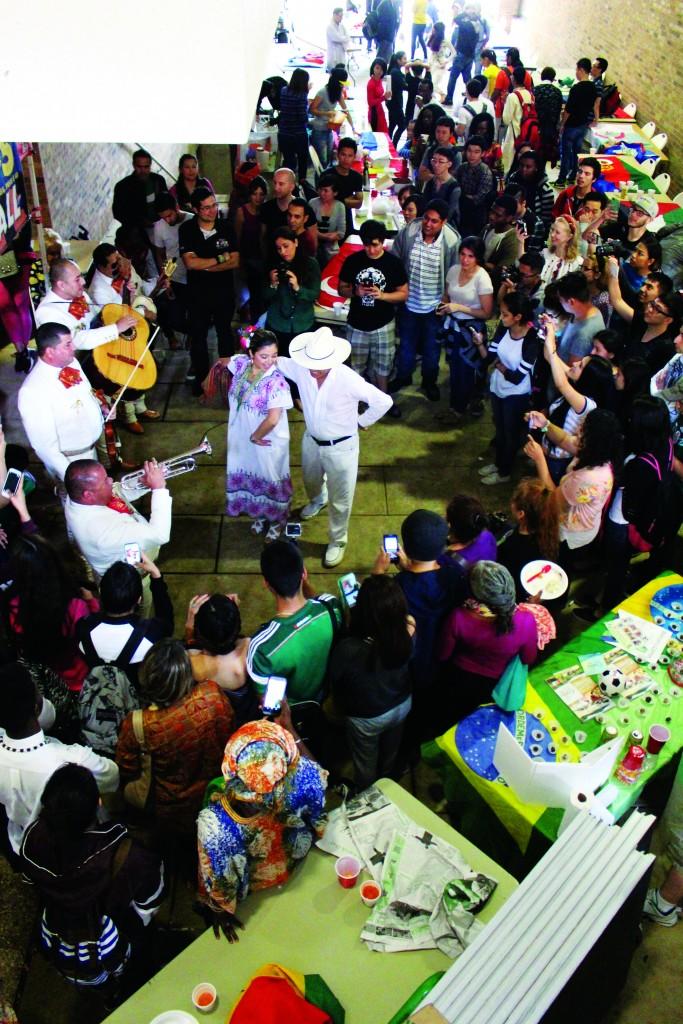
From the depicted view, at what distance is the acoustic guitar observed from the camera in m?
5.80

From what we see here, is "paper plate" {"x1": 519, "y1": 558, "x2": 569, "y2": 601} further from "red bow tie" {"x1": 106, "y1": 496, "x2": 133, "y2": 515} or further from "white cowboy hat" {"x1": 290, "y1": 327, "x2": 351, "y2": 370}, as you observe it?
"red bow tie" {"x1": 106, "y1": 496, "x2": 133, "y2": 515}

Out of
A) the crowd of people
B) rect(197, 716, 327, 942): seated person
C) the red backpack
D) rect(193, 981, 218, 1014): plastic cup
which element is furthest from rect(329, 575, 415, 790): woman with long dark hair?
the red backpack

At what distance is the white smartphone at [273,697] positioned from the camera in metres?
2.94

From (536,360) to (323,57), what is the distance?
1332 cm

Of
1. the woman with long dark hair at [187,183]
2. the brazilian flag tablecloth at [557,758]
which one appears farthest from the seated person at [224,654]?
the woman with long dark hair at [187,183]

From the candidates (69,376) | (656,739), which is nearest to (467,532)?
(656,739)

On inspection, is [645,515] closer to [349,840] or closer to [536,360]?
[536,360]

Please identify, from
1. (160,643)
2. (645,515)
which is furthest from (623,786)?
(160,643)

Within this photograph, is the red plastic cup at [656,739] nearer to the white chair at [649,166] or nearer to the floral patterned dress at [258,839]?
the floral patterned dress at [258,839]

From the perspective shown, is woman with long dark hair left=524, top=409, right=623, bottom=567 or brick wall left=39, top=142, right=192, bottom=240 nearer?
woman with long dark hair left=524, top=409, right=623, bottom=567

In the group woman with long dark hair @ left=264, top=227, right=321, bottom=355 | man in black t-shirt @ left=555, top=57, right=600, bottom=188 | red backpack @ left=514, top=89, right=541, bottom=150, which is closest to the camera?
woman with long dark hair @ left=264, top=227, right=321, bottom=355

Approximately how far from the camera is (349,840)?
3.00 meters

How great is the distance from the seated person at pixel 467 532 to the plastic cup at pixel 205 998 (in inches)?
80.1

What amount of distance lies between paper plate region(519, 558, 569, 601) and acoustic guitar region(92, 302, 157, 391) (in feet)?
10.6
